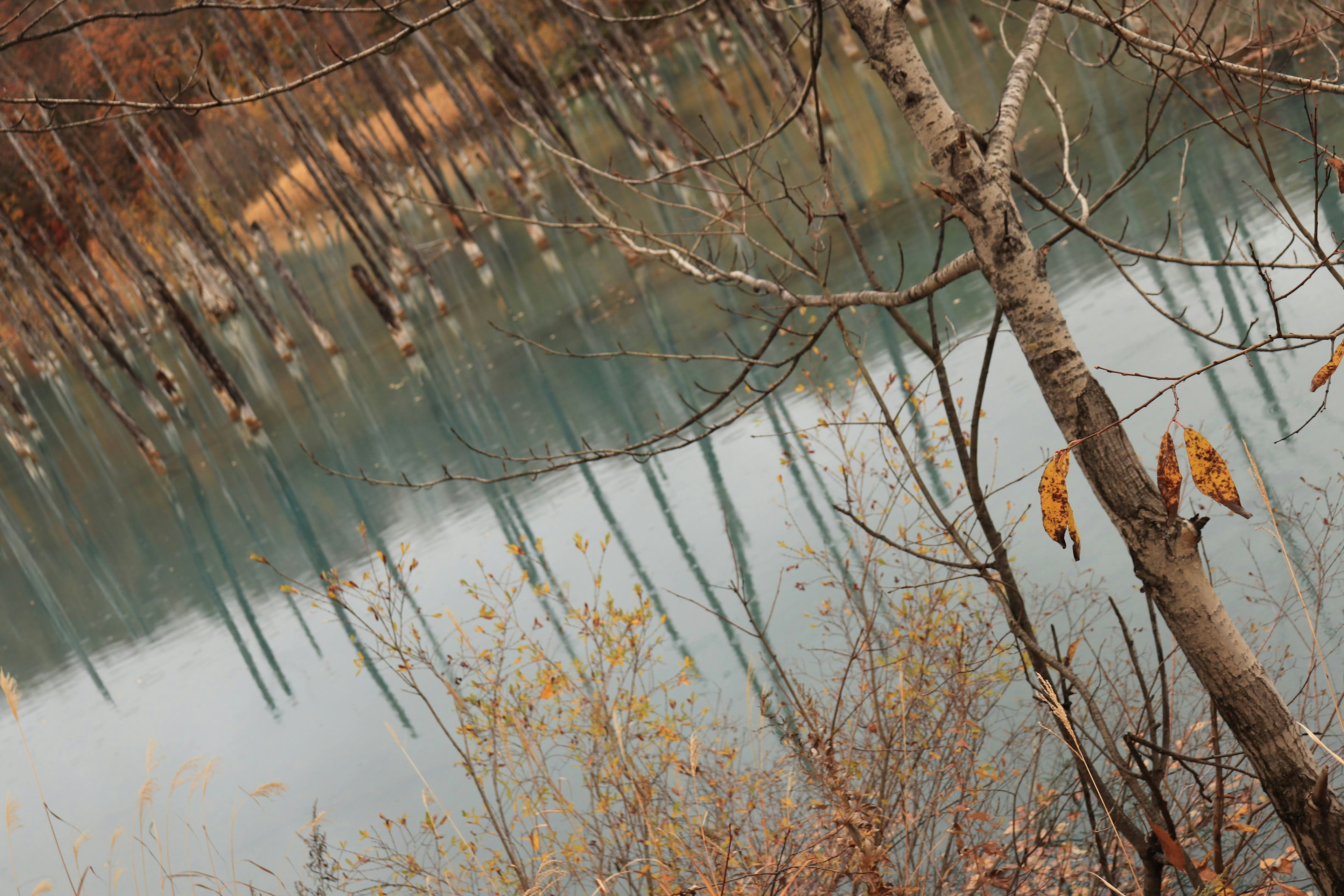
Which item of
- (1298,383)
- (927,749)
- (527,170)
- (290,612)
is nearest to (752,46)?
(527,170)

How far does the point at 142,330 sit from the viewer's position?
122 ft

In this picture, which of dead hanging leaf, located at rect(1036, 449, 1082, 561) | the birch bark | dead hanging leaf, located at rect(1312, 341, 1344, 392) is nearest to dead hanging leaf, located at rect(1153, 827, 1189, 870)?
the birch bark

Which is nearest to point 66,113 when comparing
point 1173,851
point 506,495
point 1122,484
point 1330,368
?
point 506,495

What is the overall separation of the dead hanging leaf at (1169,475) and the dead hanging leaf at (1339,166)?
0.46 meters

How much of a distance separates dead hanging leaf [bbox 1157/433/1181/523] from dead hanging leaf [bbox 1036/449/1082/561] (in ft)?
0.49

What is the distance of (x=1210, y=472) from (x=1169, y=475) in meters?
0.11

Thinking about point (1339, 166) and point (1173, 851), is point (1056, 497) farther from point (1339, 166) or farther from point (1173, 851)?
point (1173, 851)

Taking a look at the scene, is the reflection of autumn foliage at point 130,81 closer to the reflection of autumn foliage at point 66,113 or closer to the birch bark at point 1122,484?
the reflection of autumn foliage at point 66,113

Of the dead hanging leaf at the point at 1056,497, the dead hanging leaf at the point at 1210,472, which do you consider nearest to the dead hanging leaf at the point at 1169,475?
the dead hanging leaf at the point at 1210,472

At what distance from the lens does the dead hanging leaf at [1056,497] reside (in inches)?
70.9

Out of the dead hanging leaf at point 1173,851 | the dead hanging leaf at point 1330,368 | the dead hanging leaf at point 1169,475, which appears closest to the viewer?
the dead hanging leaf at point 1330,368

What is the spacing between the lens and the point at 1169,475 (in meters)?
1.80

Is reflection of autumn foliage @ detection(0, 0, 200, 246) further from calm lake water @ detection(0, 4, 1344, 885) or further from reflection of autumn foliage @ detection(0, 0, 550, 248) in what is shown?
calm lake water @ detection(0, 4, 1344, 885)

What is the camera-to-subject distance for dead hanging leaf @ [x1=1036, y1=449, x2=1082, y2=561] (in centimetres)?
180
